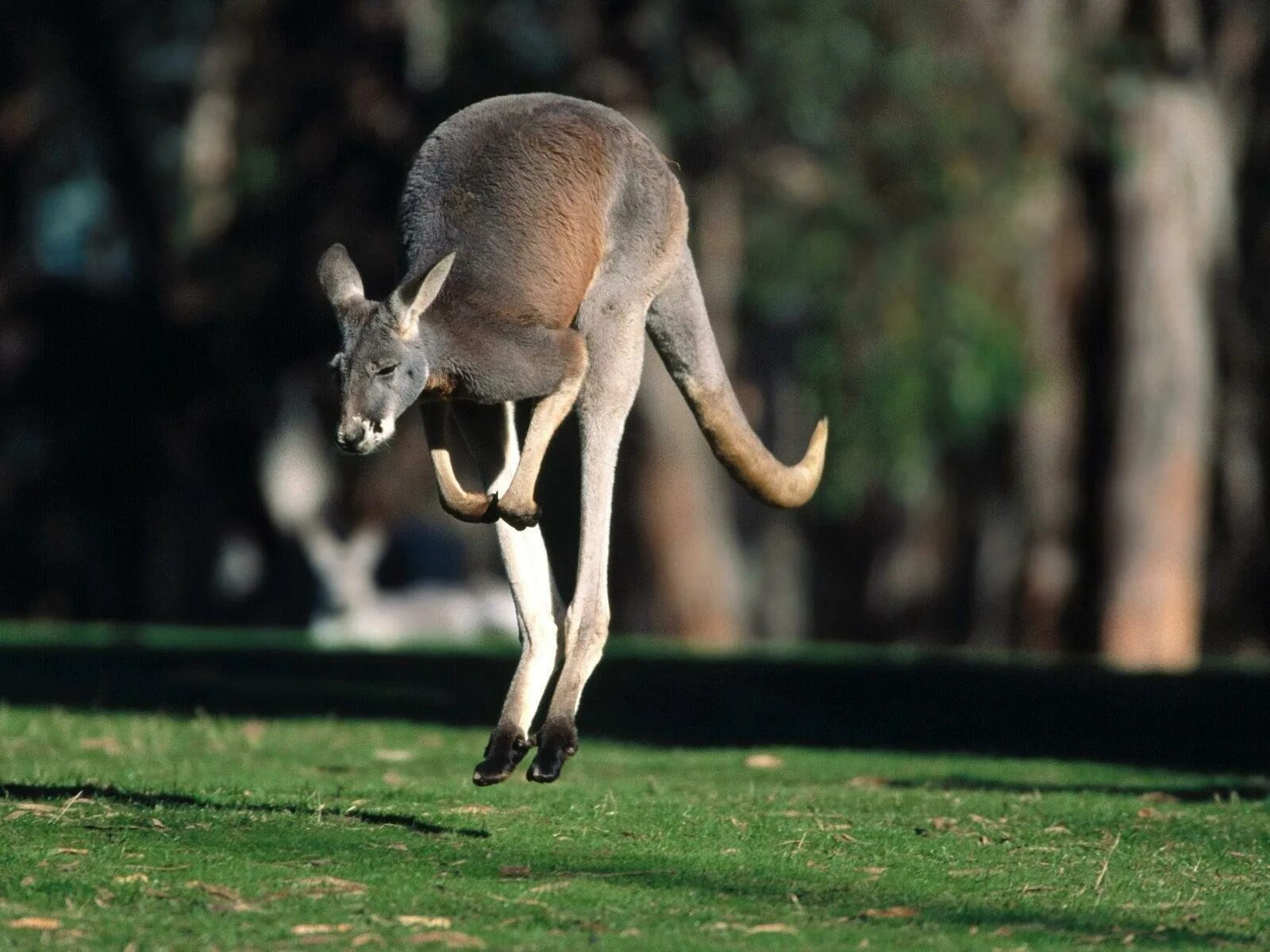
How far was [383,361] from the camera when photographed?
571 cm

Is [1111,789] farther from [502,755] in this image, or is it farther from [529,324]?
[529,324]

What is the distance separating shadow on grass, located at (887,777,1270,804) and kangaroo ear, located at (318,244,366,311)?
2.97m

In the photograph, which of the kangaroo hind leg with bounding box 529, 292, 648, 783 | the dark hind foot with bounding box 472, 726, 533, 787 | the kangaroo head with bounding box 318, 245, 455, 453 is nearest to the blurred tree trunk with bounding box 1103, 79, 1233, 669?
the kangaroo hind leg with bounding box 529, 292, 648, 783

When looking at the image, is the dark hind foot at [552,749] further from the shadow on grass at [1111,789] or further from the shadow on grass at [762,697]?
the shadow on grass at [762,697]

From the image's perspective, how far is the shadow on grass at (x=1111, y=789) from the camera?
7812mm

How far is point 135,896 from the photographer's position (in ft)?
16.9

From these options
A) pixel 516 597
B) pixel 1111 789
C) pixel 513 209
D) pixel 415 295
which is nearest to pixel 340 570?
pixel 1111 789

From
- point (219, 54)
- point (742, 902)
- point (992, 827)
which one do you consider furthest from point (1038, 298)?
point (742, 902)

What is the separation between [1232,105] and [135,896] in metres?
21.5

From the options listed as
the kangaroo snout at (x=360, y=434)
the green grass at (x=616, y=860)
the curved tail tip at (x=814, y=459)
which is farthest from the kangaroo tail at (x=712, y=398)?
the kangaroo snout at (x=360, y=434)

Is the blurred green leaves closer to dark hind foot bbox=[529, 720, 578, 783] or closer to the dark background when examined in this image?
the dark background

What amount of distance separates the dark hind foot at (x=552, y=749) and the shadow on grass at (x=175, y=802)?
1.13 feet

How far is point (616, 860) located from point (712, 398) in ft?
5.29

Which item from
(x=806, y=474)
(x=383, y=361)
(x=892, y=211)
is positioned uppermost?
(x=892, y=211)
